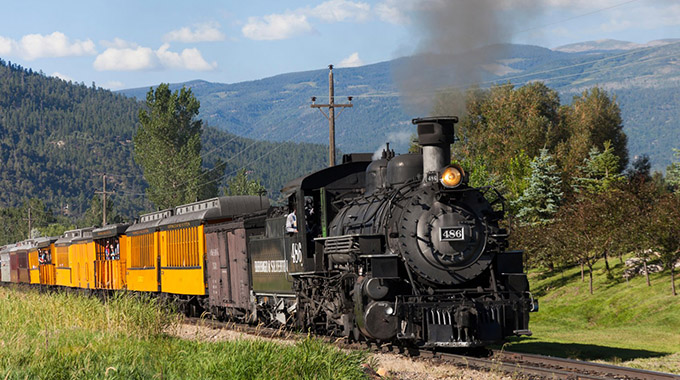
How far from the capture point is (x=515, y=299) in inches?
563

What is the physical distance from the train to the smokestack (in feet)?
0.06

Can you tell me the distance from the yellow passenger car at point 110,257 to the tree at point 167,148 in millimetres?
39565

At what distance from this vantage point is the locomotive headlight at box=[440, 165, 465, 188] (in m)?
14.3

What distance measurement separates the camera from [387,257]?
559 inches

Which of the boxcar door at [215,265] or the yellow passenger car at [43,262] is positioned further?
the yellow passenger car at [43,262]

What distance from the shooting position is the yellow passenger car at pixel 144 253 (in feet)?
103

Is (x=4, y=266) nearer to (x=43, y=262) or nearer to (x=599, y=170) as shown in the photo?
(x=43, y=262)

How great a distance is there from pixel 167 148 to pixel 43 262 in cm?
3156

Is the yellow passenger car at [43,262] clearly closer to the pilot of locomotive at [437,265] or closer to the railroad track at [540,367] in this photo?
the pilot of locomotive at [437,265]

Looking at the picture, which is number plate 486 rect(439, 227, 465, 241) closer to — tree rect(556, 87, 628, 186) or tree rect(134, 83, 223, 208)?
tree rect(556, 87, 628, 186)

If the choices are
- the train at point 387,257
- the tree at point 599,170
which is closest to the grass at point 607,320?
the train at point 387,257

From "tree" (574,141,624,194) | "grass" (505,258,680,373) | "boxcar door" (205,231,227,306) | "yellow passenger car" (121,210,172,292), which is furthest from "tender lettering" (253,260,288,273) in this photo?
"tree" (574,141,624,194)

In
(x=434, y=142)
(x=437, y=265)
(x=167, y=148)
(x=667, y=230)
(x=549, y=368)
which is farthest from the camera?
(x=167, y=148)

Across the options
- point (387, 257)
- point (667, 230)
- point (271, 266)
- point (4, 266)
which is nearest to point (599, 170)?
point (667, 230)
